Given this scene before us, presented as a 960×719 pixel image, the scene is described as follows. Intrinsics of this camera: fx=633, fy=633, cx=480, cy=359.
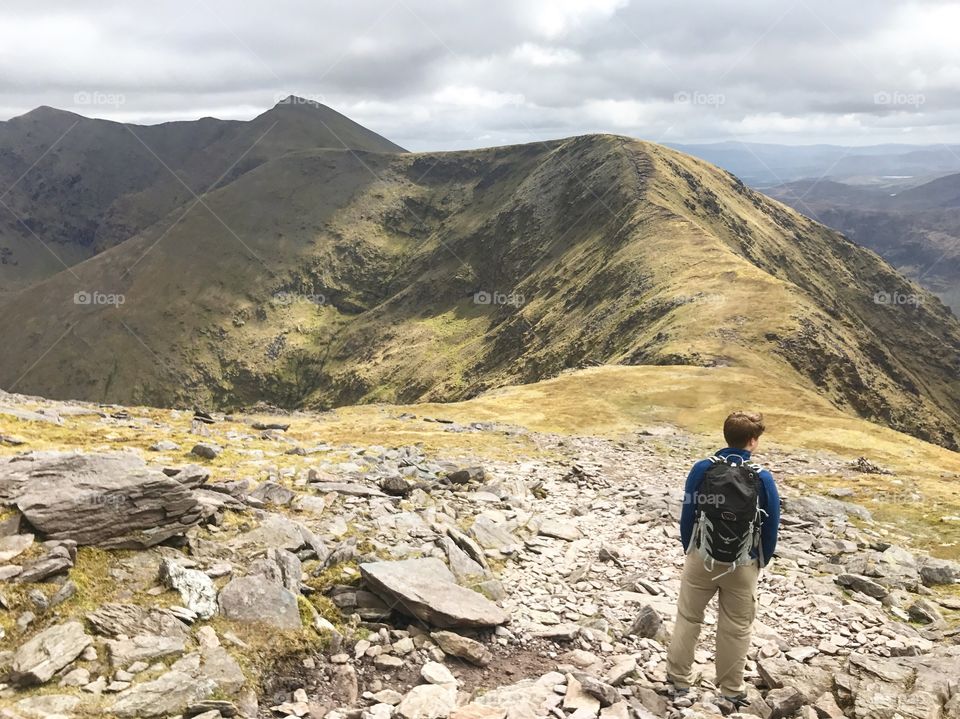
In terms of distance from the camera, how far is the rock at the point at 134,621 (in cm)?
891

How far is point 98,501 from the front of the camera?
1111 cm

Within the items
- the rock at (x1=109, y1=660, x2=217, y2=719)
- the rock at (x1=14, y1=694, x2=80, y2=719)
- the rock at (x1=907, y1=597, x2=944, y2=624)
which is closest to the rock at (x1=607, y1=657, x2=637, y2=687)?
the rock at (x1=109, y1=660, x2=217, y2=719)

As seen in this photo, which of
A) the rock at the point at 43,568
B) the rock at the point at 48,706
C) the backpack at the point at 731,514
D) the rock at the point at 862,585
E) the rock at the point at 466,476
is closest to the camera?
the rock at the point at 48,706

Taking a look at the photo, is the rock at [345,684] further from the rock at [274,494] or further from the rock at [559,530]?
the rock at [559,530]

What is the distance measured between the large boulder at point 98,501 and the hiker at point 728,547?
8.92m

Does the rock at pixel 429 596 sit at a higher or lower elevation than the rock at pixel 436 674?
higher

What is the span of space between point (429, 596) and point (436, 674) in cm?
162

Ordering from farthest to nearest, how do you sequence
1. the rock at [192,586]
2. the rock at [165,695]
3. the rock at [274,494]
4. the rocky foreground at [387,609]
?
the rock at [274,494], the rock at [192,586], the rocky foreground at [387,609], the rock at [165,695]

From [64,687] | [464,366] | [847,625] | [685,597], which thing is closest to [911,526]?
[847,625]

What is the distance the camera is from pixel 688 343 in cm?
8206

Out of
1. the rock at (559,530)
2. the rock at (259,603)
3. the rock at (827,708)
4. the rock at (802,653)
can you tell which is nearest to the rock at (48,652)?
the rock at (259,603)

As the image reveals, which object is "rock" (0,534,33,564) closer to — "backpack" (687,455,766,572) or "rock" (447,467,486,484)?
"backpack" (687,455,766,572)

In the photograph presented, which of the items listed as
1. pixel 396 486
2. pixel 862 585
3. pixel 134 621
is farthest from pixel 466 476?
pixel 134 621

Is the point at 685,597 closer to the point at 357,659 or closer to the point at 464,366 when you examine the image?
the point at 357,659
